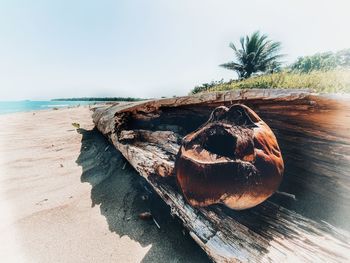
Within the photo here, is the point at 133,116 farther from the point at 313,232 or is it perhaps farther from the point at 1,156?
the point at 313,232

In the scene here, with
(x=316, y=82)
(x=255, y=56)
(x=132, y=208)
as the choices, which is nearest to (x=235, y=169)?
(x=132, y=208)

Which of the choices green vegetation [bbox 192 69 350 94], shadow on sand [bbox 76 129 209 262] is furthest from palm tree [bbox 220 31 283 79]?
shadow on sand [bbox 76 129 209 262]

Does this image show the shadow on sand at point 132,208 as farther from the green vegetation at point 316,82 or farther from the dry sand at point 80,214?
the green vegetation at point 316,82

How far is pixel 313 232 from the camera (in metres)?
1.40

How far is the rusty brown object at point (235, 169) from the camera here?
1.36 metres

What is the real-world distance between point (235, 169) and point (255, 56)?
1486cm

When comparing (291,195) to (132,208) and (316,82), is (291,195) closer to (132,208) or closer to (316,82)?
(132,208)

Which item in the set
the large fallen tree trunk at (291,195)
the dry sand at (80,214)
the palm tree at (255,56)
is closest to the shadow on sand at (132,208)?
the dry sand at (80,214)

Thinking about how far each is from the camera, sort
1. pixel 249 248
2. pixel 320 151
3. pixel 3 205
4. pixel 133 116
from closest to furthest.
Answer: pixel 249 248 < pixel 320 151 < pixel 3 205 < pixel 133 116

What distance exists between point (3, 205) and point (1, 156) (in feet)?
4.87

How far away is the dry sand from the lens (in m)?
1.69

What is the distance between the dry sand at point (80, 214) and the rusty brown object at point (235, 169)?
0.58 meters

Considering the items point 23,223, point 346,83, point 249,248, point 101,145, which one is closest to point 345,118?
point 249,248

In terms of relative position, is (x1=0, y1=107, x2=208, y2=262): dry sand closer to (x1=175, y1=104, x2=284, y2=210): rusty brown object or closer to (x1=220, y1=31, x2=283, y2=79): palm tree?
(x1=175, y1=104, x2=284, y2=210): rusty brown object
